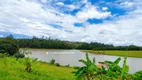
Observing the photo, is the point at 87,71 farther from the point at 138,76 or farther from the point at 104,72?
the point at 138,76

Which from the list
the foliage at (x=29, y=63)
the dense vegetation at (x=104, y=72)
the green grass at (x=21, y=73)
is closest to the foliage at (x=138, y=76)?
the dense vegetation at (x=104, y=72)

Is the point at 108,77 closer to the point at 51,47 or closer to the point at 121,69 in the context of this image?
the point at 121,69

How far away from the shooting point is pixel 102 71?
1.46m

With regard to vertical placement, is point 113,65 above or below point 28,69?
above

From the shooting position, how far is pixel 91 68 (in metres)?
1.44

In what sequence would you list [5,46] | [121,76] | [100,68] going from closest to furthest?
1. [121,76]
2. [100,68]
3. [5,46]

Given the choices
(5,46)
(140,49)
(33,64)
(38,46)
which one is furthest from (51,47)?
(33,64)

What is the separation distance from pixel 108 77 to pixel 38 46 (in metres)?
106

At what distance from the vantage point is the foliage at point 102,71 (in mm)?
1383

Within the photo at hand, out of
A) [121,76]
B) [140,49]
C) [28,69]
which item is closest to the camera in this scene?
[121,76]

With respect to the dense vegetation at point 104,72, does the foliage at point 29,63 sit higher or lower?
lower

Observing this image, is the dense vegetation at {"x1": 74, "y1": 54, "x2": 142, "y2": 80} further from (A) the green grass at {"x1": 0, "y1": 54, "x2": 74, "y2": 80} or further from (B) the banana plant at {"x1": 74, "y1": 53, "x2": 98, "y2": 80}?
(A) the green grass at {"x1": 0, "y1": 54, "x2": 74, "y2": 80}

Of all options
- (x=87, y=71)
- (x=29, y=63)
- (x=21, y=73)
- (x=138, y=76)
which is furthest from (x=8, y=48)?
(x=138, y=76)

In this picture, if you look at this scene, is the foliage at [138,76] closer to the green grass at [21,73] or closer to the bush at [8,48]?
the green grass at [21,73]
